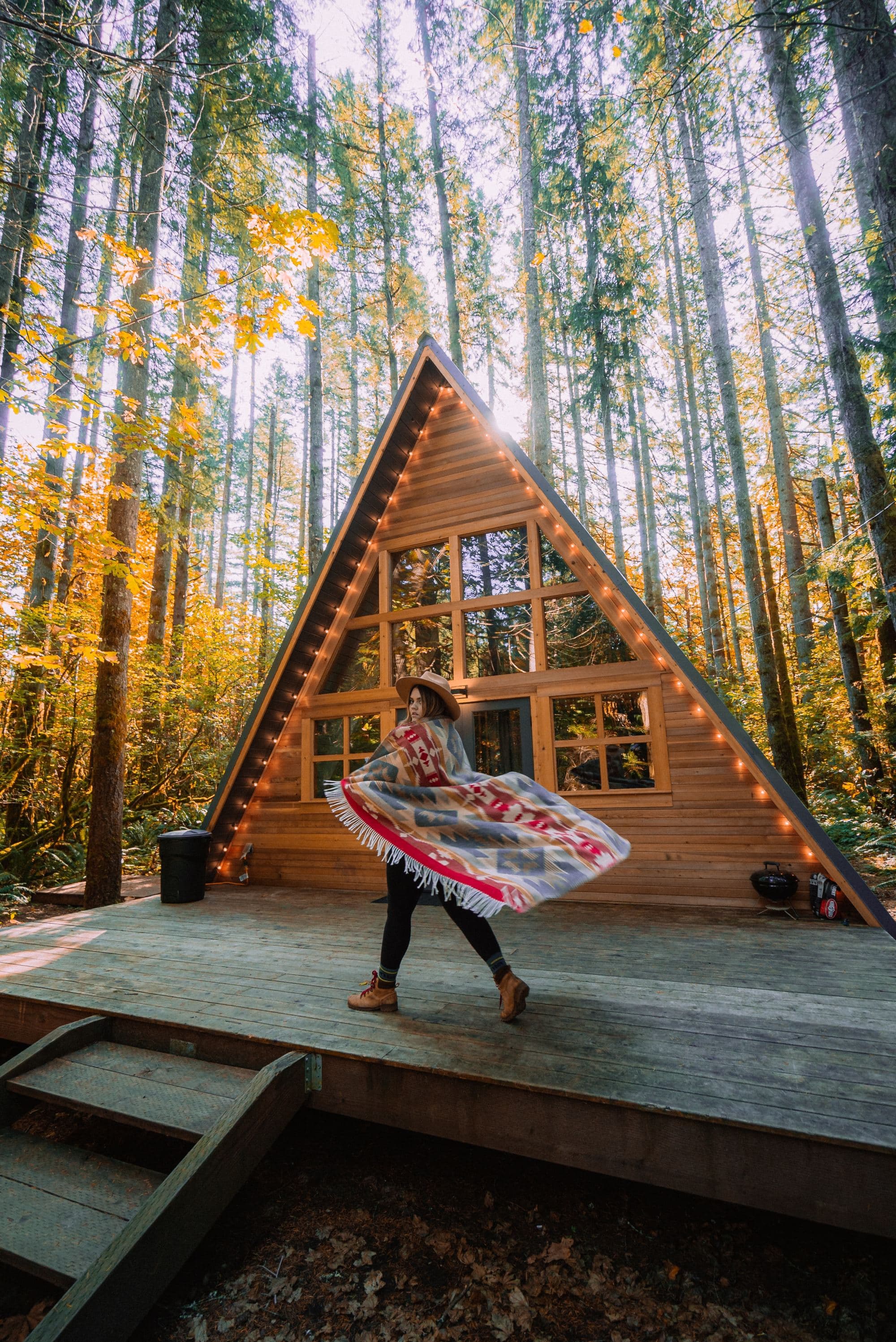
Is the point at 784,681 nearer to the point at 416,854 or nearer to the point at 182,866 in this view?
the point at 416,854

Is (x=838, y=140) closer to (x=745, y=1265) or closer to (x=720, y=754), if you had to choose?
(x=720, y=754)

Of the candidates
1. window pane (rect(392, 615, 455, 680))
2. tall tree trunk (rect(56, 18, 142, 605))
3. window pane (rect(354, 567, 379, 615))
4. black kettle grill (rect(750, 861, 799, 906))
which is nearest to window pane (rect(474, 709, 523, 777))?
window pane (rect(392, 615, 455, 680))

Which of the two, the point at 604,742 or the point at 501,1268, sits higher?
the point at 604,742

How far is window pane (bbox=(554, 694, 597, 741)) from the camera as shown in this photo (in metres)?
5.89

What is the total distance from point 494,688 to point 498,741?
60 centimetres

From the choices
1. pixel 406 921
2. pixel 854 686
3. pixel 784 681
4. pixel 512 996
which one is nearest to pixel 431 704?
pixel 406 921

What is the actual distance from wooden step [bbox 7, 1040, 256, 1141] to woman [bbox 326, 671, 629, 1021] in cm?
73

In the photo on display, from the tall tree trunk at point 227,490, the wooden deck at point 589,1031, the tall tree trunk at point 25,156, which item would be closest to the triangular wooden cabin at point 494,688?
the wooden deck at point 589,1031

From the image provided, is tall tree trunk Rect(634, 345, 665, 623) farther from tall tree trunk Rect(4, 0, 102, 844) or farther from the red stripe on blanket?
the red stripe on blanket

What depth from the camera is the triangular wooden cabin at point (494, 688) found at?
5324 mm

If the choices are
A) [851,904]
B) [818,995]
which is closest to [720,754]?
[851,904]

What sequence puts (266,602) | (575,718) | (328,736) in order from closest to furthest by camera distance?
(575,718) → (328,736) → (266,602)

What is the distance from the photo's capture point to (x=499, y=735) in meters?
6.29

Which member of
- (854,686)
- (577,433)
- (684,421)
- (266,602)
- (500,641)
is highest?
(577,433)
